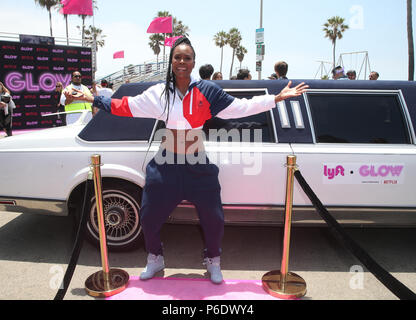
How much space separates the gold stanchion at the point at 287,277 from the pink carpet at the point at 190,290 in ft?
0.22

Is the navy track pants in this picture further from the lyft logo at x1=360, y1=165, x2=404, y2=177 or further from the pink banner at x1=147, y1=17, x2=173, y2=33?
the pink banner at x1=147, y1=17, x2=173, y2=33

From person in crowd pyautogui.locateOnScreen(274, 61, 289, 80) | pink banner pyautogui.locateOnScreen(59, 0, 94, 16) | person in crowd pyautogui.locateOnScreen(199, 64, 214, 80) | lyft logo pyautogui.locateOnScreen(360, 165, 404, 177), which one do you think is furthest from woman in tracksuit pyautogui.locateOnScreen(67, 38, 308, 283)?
pink banner pyautogui.locateOnScreen(59, 0, 94, 16)

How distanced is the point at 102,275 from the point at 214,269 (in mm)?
918

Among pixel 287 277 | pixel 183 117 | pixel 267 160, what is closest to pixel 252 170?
pixel 267 160

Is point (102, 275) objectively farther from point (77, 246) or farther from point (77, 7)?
point (77, 7)

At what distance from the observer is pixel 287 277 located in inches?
101

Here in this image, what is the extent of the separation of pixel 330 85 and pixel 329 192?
97cm

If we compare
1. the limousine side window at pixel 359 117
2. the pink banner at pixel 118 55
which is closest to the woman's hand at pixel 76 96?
the limousine side window at pixel 359 117

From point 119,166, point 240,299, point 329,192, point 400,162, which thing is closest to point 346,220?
point 329,192

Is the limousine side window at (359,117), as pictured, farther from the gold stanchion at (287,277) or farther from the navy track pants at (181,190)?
the navy track pants at (181,190)

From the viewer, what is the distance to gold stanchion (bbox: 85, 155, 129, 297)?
2.37m

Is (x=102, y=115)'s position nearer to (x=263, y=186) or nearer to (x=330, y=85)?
(x=263, y=186)

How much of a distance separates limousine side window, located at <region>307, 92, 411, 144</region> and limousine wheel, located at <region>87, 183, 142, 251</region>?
1760 mm
